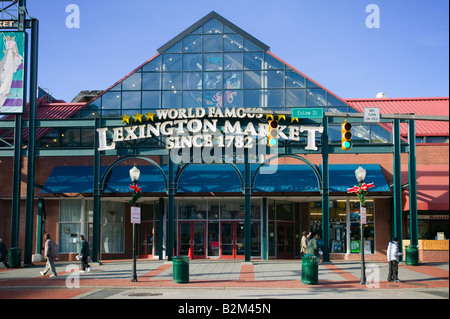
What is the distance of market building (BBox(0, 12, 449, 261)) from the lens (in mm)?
29375

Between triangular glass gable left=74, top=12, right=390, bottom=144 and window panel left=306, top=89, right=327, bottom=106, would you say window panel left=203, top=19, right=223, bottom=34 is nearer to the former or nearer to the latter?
triangular glass gable left=74, top=12, right=390, bottom=144

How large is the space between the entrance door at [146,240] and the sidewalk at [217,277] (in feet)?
18.2

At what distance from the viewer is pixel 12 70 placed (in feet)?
98.5

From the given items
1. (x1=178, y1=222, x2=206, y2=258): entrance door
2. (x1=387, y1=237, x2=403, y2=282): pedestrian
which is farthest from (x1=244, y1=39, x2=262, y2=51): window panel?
(x1=387, y1=237, x2=403, y2=282): pedestrian

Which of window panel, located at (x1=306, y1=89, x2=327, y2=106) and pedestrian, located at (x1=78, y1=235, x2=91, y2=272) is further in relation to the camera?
window panel, located at (x1=306, y1=89, x2=327, y2=106)

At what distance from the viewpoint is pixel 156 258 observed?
34094 mm

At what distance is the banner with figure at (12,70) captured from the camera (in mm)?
29984

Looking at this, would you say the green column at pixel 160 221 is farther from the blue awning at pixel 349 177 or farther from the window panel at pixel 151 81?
the blue awning at pixel 349 177

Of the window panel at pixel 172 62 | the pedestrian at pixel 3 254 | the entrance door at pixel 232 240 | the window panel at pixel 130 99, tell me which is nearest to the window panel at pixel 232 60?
the window panel at pixel 172 62

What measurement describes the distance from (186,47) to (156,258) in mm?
13182

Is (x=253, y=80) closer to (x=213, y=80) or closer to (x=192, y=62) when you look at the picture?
(x=213, y=80)

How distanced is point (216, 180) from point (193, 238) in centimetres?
457

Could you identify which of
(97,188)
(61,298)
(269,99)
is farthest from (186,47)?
(61,298)

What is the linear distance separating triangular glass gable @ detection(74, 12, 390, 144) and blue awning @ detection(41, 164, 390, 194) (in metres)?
3.58
